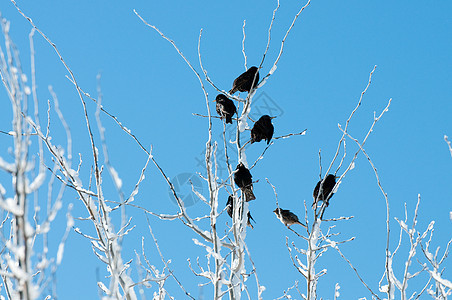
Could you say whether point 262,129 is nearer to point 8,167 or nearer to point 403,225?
point 403,225

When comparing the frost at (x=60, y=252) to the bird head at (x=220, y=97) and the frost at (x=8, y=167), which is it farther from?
the bird head at (x=220, y=97)

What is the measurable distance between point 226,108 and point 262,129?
284mm

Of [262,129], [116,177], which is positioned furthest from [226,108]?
[116,177]

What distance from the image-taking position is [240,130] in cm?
328

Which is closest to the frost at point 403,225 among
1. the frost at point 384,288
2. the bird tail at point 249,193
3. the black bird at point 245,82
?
the frost at point 384,288

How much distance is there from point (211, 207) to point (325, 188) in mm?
725

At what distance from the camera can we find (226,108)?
132 inches

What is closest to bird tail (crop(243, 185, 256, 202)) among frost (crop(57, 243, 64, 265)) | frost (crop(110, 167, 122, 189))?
frost (crop(110, 167, 122, 189))

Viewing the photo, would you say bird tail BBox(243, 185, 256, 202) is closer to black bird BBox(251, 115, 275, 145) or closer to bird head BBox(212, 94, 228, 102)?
black bird BBox(251, 115, 275, 145)

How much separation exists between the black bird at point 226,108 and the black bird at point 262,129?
0.18 metres

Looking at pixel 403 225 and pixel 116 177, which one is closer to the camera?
pixel 116 177

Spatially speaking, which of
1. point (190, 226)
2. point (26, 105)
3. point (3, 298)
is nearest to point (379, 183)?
point (190, 226)

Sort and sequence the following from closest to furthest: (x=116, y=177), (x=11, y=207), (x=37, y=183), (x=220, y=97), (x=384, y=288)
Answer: (x=11, y=207), (x=37, y=183), (x=116, y=177), (x=384, y=288), (x=220, y=97)

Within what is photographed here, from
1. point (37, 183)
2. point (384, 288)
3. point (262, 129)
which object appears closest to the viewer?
point (37, 183)
